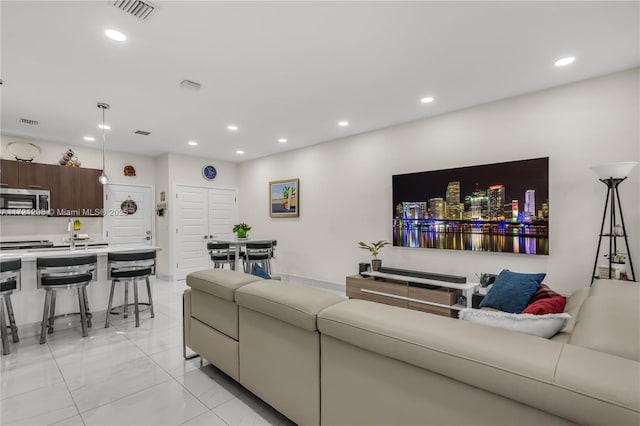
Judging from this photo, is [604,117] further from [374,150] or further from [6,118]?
[6,118]

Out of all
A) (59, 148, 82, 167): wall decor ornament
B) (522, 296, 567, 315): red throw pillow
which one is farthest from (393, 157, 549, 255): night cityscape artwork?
(59, 148, 82, 167): wall decor ornament

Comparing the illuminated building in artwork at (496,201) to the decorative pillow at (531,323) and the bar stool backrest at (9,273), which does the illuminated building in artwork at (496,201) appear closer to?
the decorative pillow at (531,323)

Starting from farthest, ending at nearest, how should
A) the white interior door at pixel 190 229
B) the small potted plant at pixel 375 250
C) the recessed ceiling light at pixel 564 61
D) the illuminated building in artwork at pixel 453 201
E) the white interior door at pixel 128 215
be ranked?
the white interior door at pixel 190 229 → the white interior door at pixel 128 215 → the small potted plant at pixel 375 250 → the illuminated building in artwork at pixel 453 201 → the recessed ceiling light at pixel 564 61

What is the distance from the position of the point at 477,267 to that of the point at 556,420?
3287mm

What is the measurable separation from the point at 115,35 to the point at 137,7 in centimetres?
48

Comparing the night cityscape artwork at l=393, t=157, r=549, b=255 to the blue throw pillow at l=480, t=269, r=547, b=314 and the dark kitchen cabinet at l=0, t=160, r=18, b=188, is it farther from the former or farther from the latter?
the dark kitchen cabinet at l=0, t=160, r=18, b=188

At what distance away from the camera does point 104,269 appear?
4.02m

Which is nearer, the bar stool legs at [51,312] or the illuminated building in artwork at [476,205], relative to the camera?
the bar stool legs at [51,312]

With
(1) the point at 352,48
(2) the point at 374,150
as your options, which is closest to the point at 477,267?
(2) the point at 374,150

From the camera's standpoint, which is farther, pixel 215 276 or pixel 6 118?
pixel 6 118

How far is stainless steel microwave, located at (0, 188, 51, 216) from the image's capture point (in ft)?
16.3

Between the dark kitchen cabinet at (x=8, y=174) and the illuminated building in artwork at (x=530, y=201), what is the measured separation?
7580mm

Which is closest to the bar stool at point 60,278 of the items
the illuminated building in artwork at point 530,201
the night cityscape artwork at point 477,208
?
the night cityscape artwork at point 477,208

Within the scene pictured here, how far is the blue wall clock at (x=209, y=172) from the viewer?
23.3 ft
